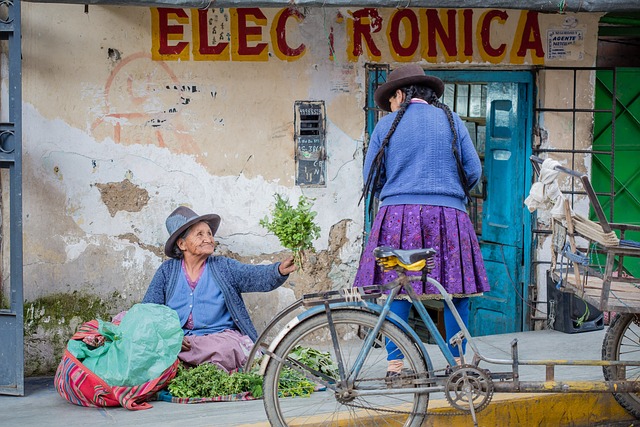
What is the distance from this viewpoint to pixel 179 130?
6789mm

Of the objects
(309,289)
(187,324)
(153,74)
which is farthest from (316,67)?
(187,324)

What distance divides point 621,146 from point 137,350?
15.4ft

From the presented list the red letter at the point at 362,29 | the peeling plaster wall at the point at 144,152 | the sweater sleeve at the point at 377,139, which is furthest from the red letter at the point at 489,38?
the sweater sleeve at the point at 377,139

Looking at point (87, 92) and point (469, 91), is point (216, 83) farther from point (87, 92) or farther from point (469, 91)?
point (469, 91)

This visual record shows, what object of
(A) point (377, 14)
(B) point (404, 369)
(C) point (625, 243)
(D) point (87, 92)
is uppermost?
(A) point (377, 14)

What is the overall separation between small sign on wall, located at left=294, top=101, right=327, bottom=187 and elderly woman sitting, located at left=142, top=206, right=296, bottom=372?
0.99 metres

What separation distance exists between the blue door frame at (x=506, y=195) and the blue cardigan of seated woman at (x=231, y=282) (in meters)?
1.41

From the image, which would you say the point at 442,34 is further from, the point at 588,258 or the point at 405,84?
the point at 588,258

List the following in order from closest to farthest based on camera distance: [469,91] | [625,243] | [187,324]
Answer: [625,243], [187,324], [469,91]

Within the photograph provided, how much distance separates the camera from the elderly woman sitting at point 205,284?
19.9ft

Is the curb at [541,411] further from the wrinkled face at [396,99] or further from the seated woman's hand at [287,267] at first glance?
the wrinkled face at [396,99]

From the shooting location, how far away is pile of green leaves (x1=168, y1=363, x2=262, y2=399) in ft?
18.5

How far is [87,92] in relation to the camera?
664cm

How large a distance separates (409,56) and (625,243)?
9.26ft
